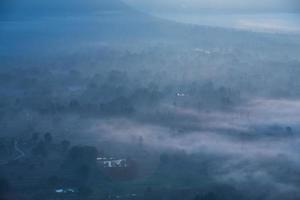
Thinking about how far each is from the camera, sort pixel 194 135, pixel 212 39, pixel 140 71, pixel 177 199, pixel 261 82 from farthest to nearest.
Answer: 1. pixel 212 39
2. pixel 140 71
3. pixel 261 82
4. pixel 194 135
5. pixel 177 199

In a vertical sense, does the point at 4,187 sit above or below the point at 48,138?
below

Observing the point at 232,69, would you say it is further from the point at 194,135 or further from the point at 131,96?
the point at 194,135

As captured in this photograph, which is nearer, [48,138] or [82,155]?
[82,155]

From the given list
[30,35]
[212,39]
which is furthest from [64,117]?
[30,35]

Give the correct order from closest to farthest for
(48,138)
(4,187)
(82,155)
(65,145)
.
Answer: (4,187), (82,155), (65,145), (48,138)

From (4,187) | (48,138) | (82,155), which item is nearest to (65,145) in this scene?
(48,138)

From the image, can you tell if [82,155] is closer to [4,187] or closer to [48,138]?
[48,138]

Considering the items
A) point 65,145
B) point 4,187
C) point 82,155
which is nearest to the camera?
point 4,187

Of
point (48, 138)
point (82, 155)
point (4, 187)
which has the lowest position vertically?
point (4, 187)

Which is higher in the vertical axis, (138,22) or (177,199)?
(138,22)

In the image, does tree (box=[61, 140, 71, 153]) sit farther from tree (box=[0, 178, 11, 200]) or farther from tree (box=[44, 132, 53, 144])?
tree (box=[0, 178, 11, 200])

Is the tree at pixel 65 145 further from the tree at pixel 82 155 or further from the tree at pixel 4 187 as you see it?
the tree at pixel 4 187
